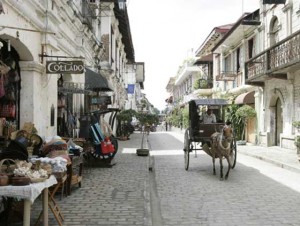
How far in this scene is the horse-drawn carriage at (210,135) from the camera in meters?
10.8

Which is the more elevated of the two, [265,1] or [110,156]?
[265,1]

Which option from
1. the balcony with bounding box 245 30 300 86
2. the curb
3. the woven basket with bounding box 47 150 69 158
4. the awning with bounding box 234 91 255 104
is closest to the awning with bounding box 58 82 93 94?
the woven basket with bounding box 47 150 69 158

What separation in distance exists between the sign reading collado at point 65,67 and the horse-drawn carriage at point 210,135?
13.5 feet

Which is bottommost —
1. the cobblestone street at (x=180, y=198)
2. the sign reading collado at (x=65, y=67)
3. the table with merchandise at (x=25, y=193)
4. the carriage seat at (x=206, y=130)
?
the cobblestone street at (x=180, y=198)

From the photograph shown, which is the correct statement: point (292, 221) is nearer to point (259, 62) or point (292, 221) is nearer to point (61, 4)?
point (61, 4)

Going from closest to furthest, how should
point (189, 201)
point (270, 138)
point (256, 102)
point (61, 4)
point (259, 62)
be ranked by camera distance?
point (189, 201) → point (61, 4) → point (259, 62) → point (270, 138) → point (256, 102)

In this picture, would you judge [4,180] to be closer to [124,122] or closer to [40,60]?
[40,60]

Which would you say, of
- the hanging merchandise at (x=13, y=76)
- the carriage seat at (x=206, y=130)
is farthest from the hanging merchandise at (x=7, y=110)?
the carriage seat at (x=206, y=130)

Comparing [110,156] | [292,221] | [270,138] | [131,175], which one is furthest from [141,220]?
[270,138]

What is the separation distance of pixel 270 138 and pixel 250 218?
15.7 m

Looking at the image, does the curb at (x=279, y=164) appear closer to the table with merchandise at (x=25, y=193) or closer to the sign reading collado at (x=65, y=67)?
the sign reading collado at (x=65, y=67)

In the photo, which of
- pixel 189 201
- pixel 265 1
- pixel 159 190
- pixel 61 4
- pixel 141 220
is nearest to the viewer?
pixel 141 220

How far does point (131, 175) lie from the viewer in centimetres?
1062

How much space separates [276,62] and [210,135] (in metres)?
7.26
